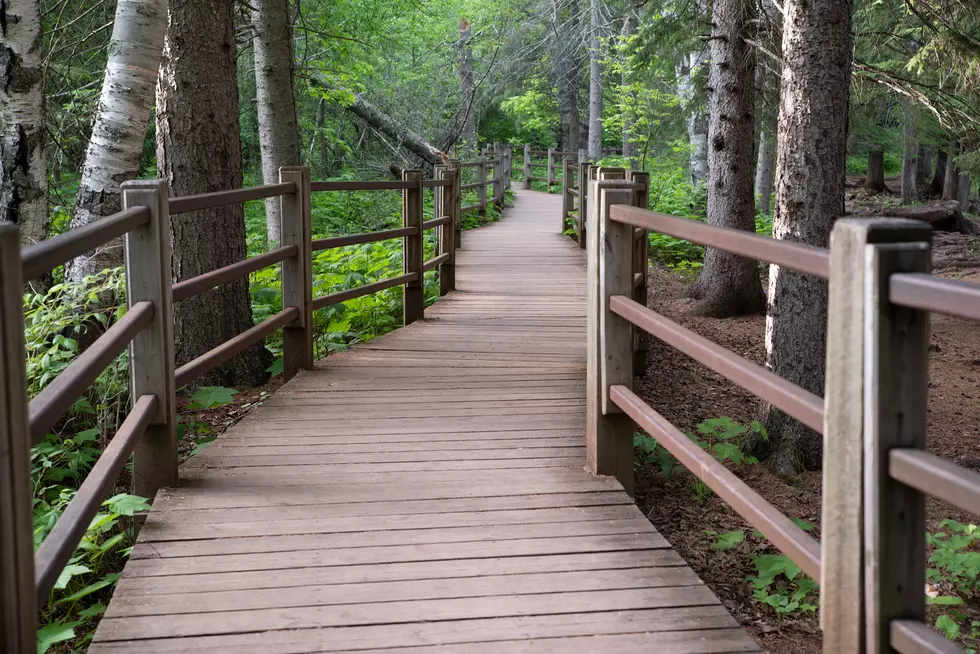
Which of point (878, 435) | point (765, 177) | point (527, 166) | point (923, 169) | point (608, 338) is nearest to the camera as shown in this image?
point (878, 435)

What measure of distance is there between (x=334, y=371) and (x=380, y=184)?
1.64 meters

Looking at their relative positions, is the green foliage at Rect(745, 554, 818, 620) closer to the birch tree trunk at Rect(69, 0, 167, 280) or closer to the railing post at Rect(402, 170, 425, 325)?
the birch tree trunk at Rect(69, 0, 167, 280)

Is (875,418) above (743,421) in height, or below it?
above

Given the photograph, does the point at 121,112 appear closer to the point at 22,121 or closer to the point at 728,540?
the point at 22,121

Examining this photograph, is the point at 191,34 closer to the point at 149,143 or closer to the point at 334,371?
the point at 334,371

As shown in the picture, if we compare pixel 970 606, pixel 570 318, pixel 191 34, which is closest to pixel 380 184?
pixel 191 34

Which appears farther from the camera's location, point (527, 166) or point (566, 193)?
point (527, 166)

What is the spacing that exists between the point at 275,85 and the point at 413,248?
13.7 feet

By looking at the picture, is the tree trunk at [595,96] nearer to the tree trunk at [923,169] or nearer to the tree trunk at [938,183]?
the tree trunk at [938,183]

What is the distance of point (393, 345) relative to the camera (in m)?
7.35

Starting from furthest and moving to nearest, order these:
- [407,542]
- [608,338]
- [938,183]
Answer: [938,183], [608,338], [407,542]

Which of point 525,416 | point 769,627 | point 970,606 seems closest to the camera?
point 769,627

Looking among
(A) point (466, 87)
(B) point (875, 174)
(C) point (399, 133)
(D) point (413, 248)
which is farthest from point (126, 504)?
(B) point (875, 174)

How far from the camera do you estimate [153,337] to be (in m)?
3.92
